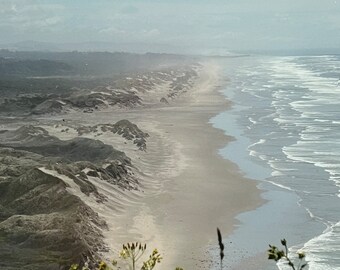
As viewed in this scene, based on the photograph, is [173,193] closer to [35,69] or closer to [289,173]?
[289,173]

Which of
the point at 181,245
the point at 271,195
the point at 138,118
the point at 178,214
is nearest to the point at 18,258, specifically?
the point at 181,245

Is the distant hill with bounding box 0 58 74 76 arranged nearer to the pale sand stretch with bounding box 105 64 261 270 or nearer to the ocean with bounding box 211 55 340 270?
the ocean with bounding box 211 55 340 270

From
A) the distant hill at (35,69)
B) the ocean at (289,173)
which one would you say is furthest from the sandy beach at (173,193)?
the distant hill at (35,69)

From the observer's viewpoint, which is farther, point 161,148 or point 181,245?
point 161,148

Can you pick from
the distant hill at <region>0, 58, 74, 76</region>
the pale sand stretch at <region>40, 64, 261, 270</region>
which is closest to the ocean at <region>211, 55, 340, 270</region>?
the pale sand stretch at <region>40, 64, 261, 270</region>

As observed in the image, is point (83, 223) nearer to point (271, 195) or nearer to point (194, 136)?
point (271, 195)

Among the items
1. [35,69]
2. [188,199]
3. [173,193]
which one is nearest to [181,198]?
[188,199]
